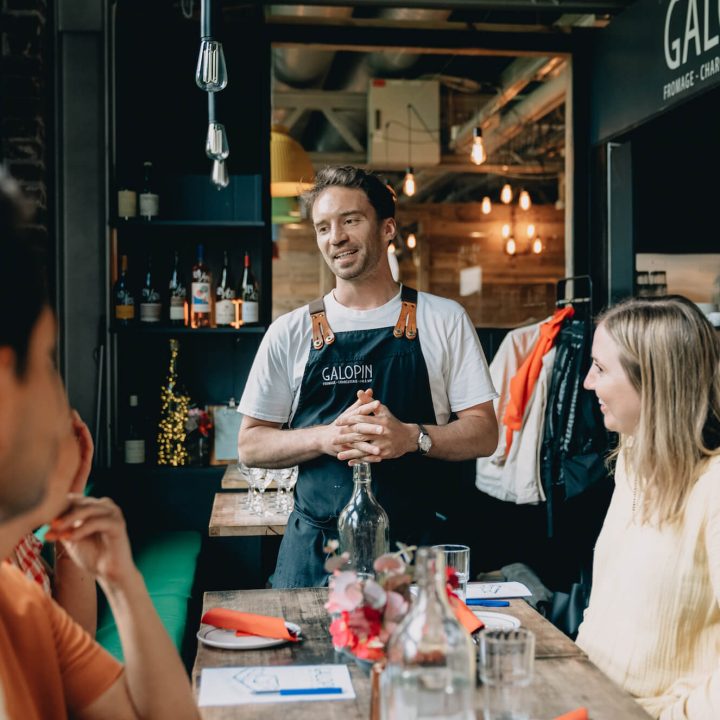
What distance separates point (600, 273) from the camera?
5047 millimetres

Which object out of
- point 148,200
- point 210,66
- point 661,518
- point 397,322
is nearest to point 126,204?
point 148,200

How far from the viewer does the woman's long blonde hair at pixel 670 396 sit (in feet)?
5.94

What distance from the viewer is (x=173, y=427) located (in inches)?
191

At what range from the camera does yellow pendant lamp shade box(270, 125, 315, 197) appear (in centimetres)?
516

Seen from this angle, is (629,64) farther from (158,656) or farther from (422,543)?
(158,656)

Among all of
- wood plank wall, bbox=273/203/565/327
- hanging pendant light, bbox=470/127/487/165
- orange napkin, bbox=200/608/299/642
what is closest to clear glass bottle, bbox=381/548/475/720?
orange napkin, bbox=200/608/299/642

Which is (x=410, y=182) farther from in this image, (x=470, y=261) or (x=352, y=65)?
(x=470, y=261)

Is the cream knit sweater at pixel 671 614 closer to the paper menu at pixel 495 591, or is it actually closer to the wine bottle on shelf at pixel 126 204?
the paper menu at pixel 495 591

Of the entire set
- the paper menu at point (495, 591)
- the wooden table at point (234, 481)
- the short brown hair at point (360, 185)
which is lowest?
the paper menu at point (495, 591)

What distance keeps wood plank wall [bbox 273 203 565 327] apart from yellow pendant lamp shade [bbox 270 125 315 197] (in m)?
1.55

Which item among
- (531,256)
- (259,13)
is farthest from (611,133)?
(259,13)

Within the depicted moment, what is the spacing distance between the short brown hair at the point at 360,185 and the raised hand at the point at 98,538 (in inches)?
64.6

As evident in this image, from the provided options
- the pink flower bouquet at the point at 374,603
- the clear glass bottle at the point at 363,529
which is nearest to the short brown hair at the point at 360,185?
the clear glass bottle at the point at 363,529

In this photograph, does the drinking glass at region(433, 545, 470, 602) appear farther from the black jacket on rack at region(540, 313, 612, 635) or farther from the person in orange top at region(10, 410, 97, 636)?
the black jacket on rack at region(540, 313, 612, 635)
